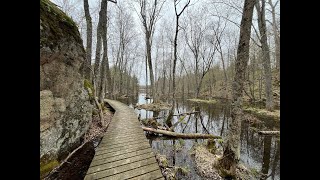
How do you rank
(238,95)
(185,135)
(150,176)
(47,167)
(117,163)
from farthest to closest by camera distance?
(185,135) → (238,95) → (117,163) → (47,167) → (150,176)

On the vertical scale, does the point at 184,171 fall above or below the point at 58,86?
below

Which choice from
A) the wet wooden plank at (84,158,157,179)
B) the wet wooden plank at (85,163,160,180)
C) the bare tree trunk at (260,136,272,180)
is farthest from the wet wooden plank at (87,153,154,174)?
the bare tree trunk at (260,136,272,180)

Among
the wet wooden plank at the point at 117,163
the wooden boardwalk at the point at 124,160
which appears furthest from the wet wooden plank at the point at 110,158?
the wet wooden plank at the point at 117,163

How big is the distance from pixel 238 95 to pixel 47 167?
511cm

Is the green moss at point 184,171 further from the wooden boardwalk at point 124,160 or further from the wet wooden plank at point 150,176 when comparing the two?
the wet wooden plank at point 150,176

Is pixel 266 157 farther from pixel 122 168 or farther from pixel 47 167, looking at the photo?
pixel 47 167

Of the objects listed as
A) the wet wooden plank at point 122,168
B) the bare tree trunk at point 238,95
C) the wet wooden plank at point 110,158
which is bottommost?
the wet wooden plank at point 122,168

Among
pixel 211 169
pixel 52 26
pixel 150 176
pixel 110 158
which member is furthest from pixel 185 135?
pixel 52 26

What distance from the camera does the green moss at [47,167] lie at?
3.26 m

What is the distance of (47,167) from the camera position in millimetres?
3443

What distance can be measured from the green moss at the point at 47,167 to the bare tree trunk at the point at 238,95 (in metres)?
4.43

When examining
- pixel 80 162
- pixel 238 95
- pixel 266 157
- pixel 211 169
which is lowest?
pixel 266 157
